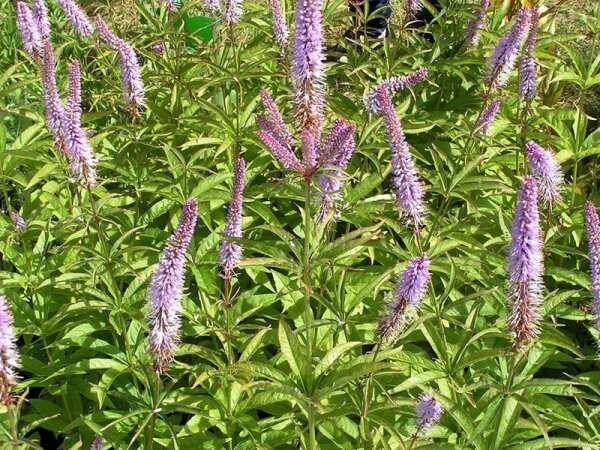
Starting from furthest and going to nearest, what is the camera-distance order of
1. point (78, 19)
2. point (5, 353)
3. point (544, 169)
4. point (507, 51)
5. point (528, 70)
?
point (78, 19) < point (528, 70) < point (507, 51) < point (544, 169) < point (5, 353)

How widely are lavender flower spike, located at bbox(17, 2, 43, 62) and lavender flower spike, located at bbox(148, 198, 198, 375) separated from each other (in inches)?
84.3

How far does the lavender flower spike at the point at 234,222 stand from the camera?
2.77m

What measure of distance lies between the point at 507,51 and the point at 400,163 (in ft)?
4.47

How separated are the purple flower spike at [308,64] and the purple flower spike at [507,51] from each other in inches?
51.9

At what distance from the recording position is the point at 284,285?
3.77 meters

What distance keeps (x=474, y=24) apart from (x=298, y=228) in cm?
196

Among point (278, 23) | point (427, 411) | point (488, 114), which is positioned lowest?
point (427, 411)

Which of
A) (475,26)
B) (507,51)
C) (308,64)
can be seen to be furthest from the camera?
(475,26)

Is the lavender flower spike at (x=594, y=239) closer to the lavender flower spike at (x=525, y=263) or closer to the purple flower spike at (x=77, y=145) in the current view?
the lavender flower spike at (x=525, y=263)

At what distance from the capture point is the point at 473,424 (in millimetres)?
2887

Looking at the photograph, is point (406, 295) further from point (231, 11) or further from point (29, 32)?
point (29, 32)

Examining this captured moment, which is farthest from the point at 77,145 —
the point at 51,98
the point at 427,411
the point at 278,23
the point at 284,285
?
the point at 427,411

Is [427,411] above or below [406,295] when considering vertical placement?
below

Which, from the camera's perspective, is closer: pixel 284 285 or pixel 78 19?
pixel 284 285
